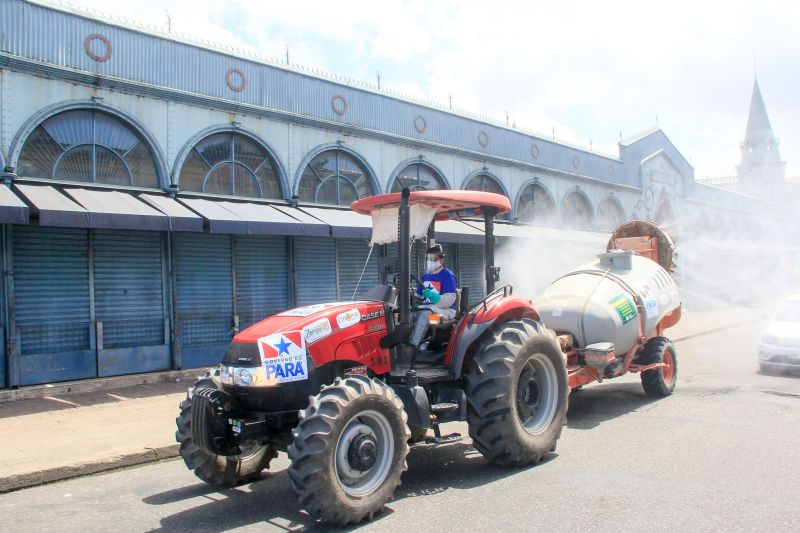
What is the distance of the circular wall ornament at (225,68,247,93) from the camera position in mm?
13113

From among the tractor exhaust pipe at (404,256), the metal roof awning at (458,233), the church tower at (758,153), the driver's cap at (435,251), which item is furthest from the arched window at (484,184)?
the church tower at (758,153)

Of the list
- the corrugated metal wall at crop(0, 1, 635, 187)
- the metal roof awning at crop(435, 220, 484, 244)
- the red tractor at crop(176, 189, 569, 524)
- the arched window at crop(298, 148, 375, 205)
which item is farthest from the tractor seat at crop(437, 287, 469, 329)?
the arched window at crop(298, 148, 375, 205)

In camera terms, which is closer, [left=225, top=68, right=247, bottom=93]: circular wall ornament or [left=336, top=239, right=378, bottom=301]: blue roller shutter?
[left=225, top=68, right=247, bottom=93]: circular wall ornament

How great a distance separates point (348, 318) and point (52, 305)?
725 centimetres

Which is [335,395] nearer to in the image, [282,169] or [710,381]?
[710,381]

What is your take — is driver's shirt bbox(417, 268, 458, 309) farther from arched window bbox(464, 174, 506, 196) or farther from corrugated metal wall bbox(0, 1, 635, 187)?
arched window bbox(464, 174, 506, 196)

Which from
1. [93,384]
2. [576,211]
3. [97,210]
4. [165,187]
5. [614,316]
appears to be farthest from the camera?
[576,211]

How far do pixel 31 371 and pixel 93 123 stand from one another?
4.35m

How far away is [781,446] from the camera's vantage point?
6.79 metres

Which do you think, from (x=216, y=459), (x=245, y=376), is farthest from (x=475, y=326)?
(x=216, y=459)

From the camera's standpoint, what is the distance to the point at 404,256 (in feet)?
19.0

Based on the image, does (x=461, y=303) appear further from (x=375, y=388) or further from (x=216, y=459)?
(x=216, y=459)

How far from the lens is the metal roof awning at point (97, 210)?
31.2 feet

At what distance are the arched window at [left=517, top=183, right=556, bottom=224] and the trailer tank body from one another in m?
10.3
